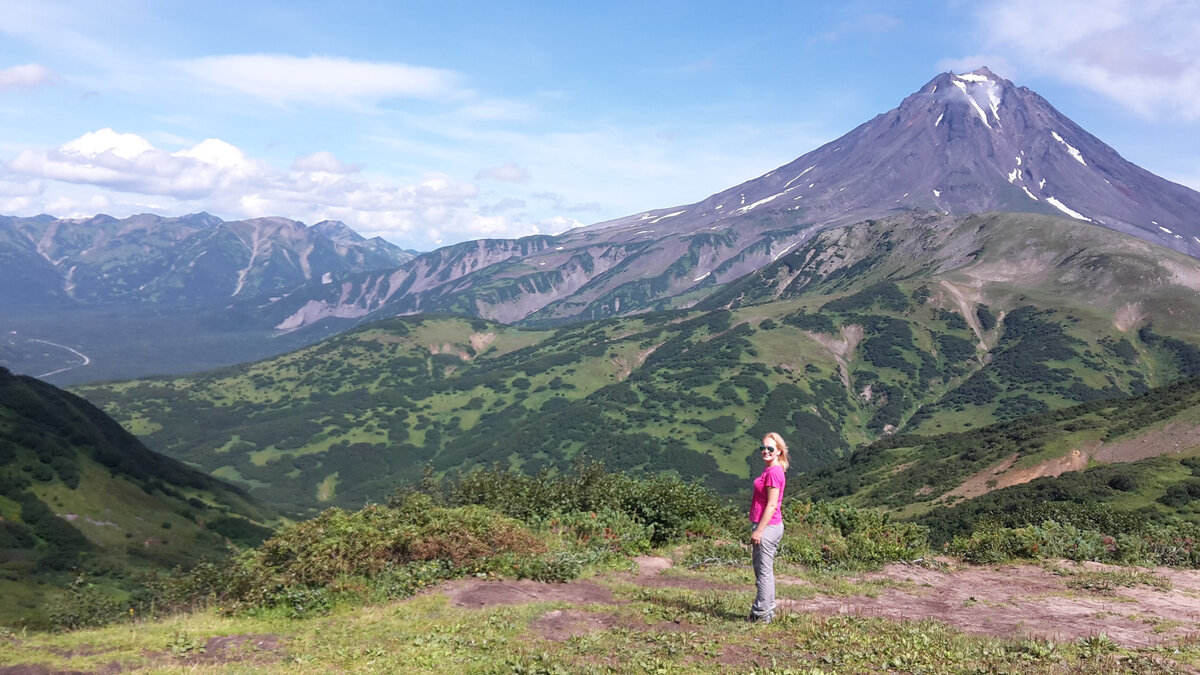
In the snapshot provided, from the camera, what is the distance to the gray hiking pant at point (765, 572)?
13711 mm

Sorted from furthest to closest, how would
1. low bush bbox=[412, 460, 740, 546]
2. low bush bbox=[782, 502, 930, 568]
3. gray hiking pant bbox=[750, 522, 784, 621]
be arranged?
low bush bbox=[412, 460, 740, 546], low bush bbox=[782, 502, 930, 568], gray hiking pant bbox=[750, 522, 784, 621]

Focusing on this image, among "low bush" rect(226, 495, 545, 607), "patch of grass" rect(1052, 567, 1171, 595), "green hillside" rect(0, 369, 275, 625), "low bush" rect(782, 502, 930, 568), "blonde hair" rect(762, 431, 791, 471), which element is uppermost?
"blonde hair" rect(762, 431, 791, 471)

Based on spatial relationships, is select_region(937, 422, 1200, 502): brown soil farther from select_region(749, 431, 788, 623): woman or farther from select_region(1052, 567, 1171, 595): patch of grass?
select_region(749, 431, 788, 623): woman

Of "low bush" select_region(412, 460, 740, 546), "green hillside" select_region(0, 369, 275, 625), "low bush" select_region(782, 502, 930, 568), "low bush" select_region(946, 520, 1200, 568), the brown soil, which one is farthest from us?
"green hillside" select_region(0, 369, 275, 625)

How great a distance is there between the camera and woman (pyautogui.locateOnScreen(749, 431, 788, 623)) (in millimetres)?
13734

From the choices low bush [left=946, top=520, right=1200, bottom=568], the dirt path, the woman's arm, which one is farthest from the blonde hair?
low bush [left=946, top=520, right=1200, bottom=568]

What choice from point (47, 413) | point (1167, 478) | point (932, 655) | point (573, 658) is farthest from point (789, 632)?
point (47, 413)

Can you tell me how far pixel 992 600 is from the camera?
650 inches

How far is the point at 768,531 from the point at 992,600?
7.32 m

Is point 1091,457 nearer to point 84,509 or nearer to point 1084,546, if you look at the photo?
point 1084,546

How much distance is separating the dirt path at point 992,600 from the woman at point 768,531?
152cm

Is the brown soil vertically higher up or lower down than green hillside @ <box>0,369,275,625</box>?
higher up

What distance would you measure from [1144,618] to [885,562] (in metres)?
6.89

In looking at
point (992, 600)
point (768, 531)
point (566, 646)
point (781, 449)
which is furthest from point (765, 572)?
point (992, 600)
